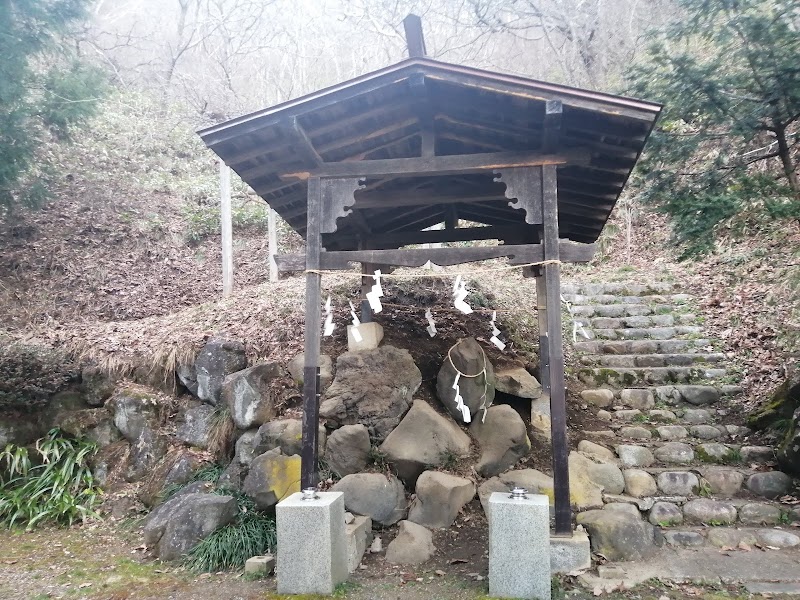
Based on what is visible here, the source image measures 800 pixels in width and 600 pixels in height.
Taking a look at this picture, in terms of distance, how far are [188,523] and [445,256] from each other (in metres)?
3.78

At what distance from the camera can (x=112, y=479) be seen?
285 inches

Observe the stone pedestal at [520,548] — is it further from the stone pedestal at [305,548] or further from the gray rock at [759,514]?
the gray rock at [759,514]

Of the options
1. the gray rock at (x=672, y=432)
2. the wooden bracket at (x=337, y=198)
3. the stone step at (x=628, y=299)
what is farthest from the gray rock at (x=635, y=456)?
the stone step at (x=628, y=299)

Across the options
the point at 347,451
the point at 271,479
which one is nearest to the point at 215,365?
the point at 271,479

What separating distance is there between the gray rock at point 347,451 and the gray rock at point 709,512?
339 centimetres

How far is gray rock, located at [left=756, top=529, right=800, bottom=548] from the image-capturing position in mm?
5016

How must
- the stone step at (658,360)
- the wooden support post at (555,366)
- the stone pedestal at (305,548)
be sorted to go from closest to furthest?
1. the stone pedestal at (305,548)
2. the wooden support post at (555,366)
3. the stone step at (658,360)

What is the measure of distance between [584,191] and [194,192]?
1190 centimetres

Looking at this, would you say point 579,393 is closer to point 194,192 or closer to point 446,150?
point 446,150

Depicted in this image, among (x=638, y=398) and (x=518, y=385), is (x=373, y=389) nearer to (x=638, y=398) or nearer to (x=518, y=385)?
(x=518, y=385)

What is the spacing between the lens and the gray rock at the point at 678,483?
5809mm

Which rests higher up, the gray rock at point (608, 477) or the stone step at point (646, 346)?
the stone step at point (646, 346)

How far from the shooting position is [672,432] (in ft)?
21.9

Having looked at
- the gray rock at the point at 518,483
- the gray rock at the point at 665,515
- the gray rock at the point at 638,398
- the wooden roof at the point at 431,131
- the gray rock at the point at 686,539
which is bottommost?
the gray rock at the point at 686,539
